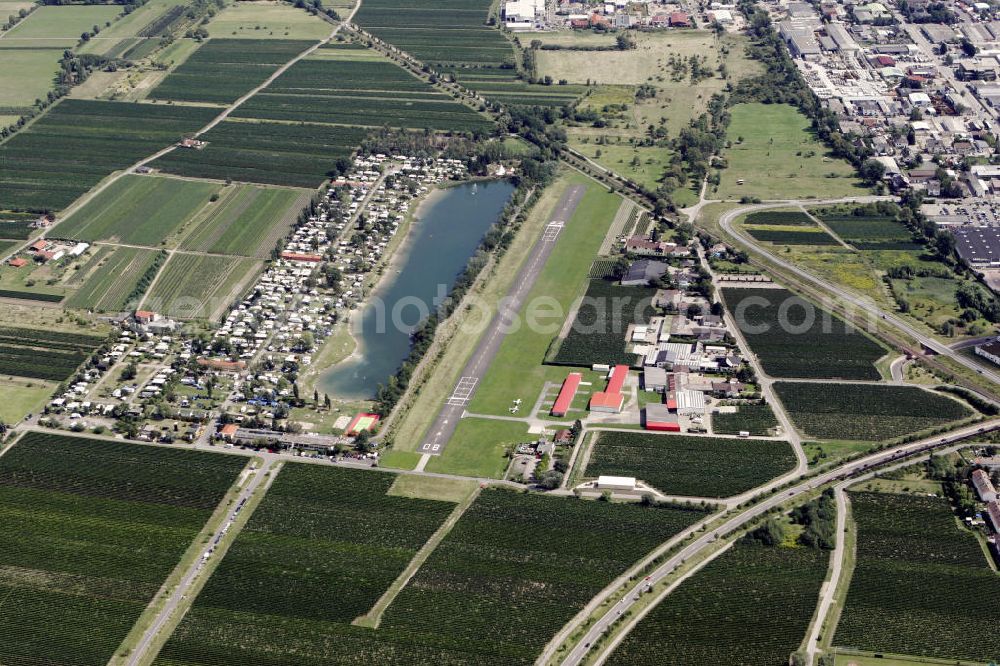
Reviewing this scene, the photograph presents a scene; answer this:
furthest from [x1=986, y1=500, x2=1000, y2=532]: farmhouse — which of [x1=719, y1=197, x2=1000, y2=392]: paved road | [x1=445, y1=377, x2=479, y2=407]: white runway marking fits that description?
[x1=445, y1=377, x2=479, y2=407]: white runway marking

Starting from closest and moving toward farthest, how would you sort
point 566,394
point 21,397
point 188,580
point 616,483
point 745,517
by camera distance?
point 188,580
point 745,517
point 616,483
point 566,394
point 21,397

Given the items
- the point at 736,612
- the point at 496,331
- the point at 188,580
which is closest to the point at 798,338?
the point at 496,331

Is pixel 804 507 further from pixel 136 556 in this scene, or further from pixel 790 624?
pixel 136 556

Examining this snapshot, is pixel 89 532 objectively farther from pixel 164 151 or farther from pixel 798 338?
pixel 164 151

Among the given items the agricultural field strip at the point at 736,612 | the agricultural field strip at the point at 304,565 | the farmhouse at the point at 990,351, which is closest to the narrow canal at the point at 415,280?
the agricultural field strip at the point at 304,565

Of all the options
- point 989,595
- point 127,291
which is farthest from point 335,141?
point 989,595

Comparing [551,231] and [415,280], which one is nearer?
[415,280]
